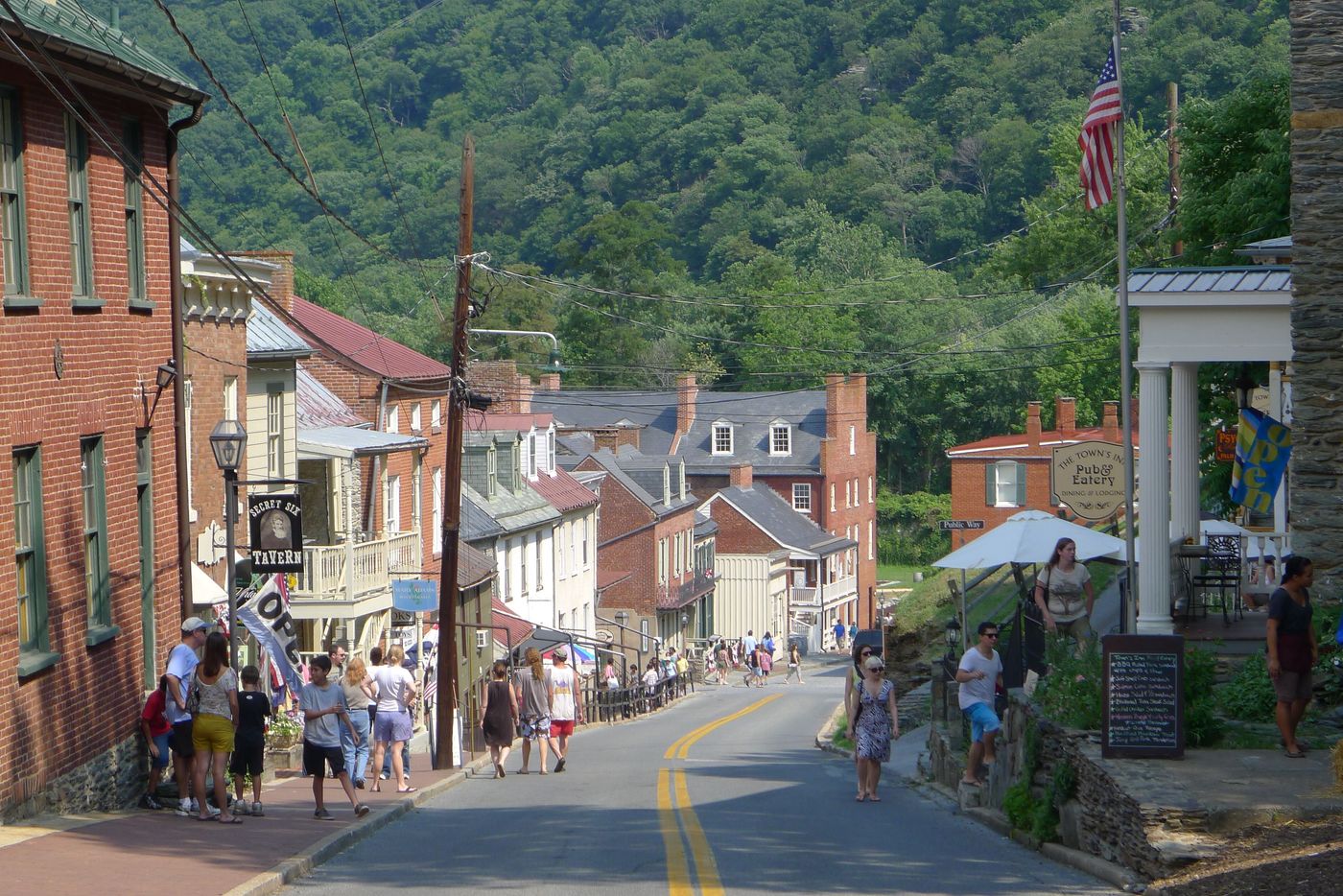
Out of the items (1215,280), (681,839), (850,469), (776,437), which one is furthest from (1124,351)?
(850,469)

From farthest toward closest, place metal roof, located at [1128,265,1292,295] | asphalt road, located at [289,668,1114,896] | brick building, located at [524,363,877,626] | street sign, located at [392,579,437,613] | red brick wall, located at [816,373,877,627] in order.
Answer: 1. brick building, located at [524,363,877,626]
2. red brick wall, located at [816,373,877,627]
3. street sign, located at [392,579,437,613]
4. metal roof, located at [1128,265,1292,295]
5. asphalt road, located at [289,668,1114,896]

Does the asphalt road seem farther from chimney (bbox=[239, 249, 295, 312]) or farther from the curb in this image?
chimney (bbox=[239, 249, 295, 312])

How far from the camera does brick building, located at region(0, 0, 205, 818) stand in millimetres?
15125

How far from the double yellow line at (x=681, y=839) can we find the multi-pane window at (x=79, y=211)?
300 inches

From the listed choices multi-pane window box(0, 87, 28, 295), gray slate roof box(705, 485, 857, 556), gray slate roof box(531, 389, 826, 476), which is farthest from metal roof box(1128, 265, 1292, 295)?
gray slate roof box(531, 389, 826, 476)

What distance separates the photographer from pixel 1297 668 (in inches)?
516

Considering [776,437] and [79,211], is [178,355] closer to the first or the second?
[79,211]

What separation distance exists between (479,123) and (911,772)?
14326 cm

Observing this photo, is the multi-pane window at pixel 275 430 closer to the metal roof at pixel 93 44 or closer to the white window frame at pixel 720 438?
the metal roof at pixel 93 44

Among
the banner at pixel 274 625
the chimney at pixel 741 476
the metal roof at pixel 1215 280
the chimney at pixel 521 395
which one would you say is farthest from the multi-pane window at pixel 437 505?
the chimney at pixel 741 476

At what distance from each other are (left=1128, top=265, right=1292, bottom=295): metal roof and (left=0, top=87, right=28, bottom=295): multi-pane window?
1081 cm

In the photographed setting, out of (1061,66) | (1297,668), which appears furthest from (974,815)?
(1061,66)

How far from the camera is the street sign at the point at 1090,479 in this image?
2459cm

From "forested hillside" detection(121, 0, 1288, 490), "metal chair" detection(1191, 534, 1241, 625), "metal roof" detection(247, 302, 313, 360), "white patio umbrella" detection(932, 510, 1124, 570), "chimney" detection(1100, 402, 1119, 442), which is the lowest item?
"metal chair" detection(1191, 534, 1241, 625)
